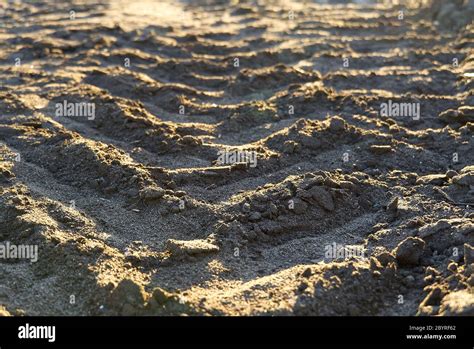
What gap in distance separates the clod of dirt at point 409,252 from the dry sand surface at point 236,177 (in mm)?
12

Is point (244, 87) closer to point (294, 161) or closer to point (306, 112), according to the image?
point (306, 112)

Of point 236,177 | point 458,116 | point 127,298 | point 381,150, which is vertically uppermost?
point 458,116

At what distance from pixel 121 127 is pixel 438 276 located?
341cm

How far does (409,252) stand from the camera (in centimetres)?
418

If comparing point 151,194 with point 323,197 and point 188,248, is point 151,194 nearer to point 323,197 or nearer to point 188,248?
point 188,248

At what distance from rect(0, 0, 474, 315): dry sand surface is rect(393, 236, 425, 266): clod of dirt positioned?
0.5 inches

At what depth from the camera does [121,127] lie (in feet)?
20.4

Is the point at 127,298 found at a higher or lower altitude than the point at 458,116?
lower

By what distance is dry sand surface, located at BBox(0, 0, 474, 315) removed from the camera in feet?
12.8

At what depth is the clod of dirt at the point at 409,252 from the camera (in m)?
4.17

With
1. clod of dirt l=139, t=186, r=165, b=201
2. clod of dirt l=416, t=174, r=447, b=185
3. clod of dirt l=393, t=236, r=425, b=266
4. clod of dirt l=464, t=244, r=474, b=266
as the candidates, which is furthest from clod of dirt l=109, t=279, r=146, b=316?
clod of dirt l=416, t=174, r=447, b=185

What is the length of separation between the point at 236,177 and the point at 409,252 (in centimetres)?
166

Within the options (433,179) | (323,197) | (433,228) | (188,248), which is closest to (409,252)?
(433,228)

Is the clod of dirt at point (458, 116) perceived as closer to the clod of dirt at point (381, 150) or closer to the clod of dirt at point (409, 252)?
the clod of dirt at point (381, 150)
